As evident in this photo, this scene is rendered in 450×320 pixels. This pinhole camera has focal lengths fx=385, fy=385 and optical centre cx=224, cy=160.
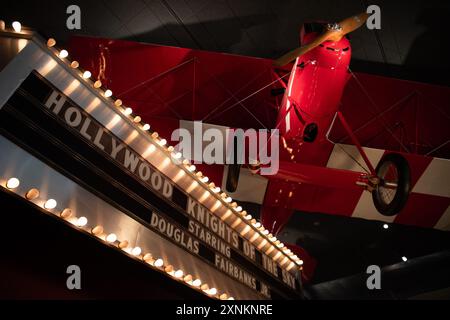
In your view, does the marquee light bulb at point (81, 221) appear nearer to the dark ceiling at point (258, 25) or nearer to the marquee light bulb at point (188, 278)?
the marquee light bulb at point (188, 278)

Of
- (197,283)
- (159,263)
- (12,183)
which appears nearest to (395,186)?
(197,283)

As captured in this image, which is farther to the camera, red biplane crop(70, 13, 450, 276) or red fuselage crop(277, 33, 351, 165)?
red biplane crop(70, 13, 450, 276)

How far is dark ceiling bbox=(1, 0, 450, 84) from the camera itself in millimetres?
4059

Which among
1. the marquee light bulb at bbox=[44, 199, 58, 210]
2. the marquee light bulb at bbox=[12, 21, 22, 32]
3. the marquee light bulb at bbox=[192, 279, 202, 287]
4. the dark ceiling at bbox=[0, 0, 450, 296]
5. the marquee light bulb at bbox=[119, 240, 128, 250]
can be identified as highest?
the dark ceiling at bbox=[0, 0, 450, 296]

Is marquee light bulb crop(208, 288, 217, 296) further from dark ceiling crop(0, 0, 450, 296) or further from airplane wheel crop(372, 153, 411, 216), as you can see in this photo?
dark ceiling crop(0, 0, 450, 296)

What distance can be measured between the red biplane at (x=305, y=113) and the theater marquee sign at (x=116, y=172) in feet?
3.17

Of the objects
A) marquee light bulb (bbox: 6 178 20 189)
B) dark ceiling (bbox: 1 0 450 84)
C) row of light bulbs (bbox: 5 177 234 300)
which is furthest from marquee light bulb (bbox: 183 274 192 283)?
dark ceiling (bbox: 1 0 450 84)

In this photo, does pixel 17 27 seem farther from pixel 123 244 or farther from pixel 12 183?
pixel 123 244

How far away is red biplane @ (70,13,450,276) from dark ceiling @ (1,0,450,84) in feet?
0.86

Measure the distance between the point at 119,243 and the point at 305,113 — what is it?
8.05 ft

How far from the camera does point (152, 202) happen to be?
2.40 m

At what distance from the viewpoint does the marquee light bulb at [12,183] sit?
5.11 feet

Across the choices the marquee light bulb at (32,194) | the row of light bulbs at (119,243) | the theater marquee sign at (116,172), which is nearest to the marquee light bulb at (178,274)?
the row of light bulbs at (119,243)

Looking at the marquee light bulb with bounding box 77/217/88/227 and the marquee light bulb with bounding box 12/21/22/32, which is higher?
the marquee light bulb with bounding box 12/21/22/32
